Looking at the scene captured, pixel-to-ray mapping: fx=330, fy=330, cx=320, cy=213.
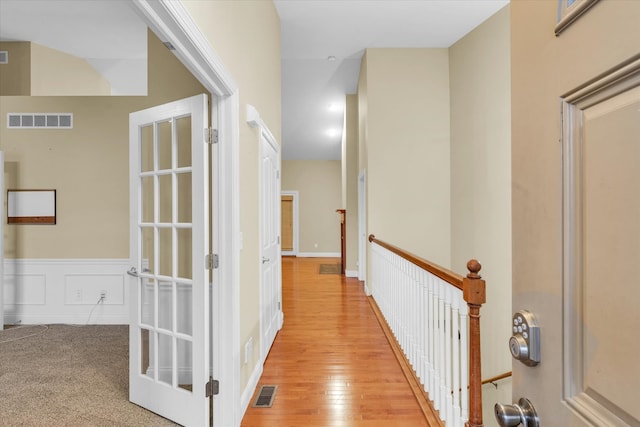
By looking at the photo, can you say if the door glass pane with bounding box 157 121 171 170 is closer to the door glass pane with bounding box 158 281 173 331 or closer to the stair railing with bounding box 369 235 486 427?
the door glass pane with bounding box 158 281 173 331

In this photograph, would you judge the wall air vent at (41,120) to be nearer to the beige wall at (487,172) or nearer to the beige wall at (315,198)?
the beige wall at (487,172)

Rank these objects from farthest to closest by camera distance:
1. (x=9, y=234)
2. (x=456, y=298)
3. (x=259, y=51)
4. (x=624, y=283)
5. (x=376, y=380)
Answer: (x=9, y=234) → (x=259, y=51) → (x=376, y=380) → (x=456, y=298) → (x=624, y=283)

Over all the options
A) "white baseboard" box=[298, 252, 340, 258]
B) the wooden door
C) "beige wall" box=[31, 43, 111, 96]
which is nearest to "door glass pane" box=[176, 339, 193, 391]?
"beige wall" box=[31, 43, 111, 96]

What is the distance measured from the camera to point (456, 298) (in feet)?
5.46

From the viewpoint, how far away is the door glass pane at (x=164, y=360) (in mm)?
2053

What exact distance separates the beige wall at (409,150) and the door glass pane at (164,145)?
3.23 metres

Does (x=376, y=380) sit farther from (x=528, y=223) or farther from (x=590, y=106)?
(x=590, y=106)

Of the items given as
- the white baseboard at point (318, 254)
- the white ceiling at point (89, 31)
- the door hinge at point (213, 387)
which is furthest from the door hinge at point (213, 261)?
the white baseboard at point (318, 254)

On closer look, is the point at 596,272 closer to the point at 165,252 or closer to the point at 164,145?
the point at 165,252

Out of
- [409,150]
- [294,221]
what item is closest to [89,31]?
[409,150]

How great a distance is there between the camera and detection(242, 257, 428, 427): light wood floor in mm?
2094

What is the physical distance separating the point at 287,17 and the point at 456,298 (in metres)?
3.73

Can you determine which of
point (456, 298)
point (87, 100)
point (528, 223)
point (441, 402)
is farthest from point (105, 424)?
point (87, 100)

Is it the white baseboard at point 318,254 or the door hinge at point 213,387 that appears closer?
the door hinge at point 213,387
